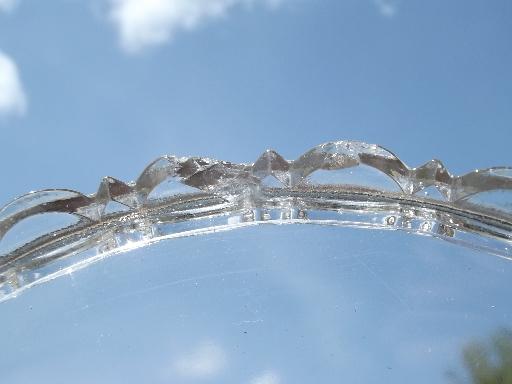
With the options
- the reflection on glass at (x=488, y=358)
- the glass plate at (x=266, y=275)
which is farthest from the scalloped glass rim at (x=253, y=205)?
the reflection on glass at (x=488, y=358)

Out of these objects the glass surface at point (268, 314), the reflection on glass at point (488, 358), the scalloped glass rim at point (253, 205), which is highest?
the scalloped glass rim at point (253, 205)

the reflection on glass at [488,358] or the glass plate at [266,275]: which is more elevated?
the glass plate at [266,275]

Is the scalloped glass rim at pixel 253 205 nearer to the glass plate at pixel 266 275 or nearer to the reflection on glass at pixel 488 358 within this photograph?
the glass plate at pixel 266 275

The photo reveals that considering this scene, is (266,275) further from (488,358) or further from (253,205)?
(488,358)

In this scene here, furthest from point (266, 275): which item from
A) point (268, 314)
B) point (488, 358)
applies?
point (488, 358)

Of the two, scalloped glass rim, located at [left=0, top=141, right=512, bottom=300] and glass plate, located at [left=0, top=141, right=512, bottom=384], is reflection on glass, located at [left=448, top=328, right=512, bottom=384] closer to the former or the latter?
glass plate, located at [left=0, top=141, right=512, bottom=384]

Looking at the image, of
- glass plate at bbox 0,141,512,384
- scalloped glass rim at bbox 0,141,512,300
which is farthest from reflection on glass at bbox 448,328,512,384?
scalloped glass rim at bbox 0,141,512,300

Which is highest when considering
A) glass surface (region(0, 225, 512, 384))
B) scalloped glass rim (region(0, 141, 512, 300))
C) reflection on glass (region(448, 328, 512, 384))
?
scalloped glass rim (region(0, 141, 512, 300))

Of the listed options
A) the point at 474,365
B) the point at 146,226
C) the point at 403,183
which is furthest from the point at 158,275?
the point at 474,365
